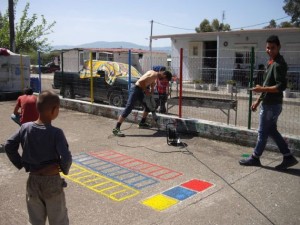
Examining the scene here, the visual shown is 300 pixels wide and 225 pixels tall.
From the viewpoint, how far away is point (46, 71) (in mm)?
43938

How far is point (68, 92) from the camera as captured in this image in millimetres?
14039

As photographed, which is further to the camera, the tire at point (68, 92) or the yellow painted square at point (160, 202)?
the tire at point (68, 92)

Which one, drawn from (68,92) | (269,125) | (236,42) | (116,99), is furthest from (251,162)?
(236,42)

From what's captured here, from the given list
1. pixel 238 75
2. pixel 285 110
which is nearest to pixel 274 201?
pixel 238 75

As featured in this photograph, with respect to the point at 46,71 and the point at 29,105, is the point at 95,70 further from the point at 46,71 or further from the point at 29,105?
the point at 46,71

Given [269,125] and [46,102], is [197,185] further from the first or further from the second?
[46,102]

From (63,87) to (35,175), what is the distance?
11.2 meters

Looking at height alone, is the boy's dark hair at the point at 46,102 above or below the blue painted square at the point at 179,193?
above

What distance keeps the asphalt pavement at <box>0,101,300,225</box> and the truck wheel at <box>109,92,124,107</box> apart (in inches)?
165

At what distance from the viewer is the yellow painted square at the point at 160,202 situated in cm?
443

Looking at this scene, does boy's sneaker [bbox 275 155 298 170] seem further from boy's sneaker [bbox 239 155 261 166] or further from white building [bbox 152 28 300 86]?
white building [bbox 152 28 300 86]

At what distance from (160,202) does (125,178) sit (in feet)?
3.44

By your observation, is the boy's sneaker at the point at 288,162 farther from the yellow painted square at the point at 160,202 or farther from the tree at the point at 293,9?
the tree at the point at 293,9

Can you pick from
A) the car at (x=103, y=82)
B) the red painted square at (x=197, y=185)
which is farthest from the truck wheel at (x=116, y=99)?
the red painted square at (x=197, y=185)
